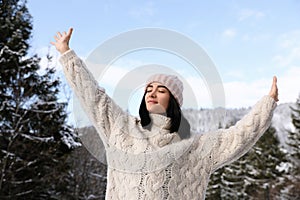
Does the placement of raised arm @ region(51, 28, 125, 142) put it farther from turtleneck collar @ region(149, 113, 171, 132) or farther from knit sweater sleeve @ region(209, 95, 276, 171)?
knit sweater sleeve @ region(209, 95, 276, 171)

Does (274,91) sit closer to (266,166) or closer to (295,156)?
(295,156)

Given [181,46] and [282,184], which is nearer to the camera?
[181,46]

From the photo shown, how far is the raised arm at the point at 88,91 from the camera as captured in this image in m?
2.03

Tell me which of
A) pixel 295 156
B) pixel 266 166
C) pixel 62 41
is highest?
pixel 295 156

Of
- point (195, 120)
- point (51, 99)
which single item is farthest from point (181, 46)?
point (51, 99)

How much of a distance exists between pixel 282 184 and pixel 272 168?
4.96ft

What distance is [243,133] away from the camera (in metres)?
2.08

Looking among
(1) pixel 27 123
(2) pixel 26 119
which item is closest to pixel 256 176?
(1) pixel 27 123

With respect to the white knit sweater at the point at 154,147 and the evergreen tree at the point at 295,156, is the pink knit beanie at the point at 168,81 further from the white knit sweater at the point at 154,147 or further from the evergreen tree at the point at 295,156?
the evergreen tree at the point at 295,156

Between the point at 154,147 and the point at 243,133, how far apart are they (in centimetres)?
42

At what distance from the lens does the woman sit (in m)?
2.01

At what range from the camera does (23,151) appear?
10.1 meters

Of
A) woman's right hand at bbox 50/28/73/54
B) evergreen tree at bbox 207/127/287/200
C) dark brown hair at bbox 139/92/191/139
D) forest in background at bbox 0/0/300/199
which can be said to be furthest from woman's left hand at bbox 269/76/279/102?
evergreen tree at bbox 207/127/287/200

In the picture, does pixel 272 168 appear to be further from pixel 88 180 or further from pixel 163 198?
pixel 163 198
